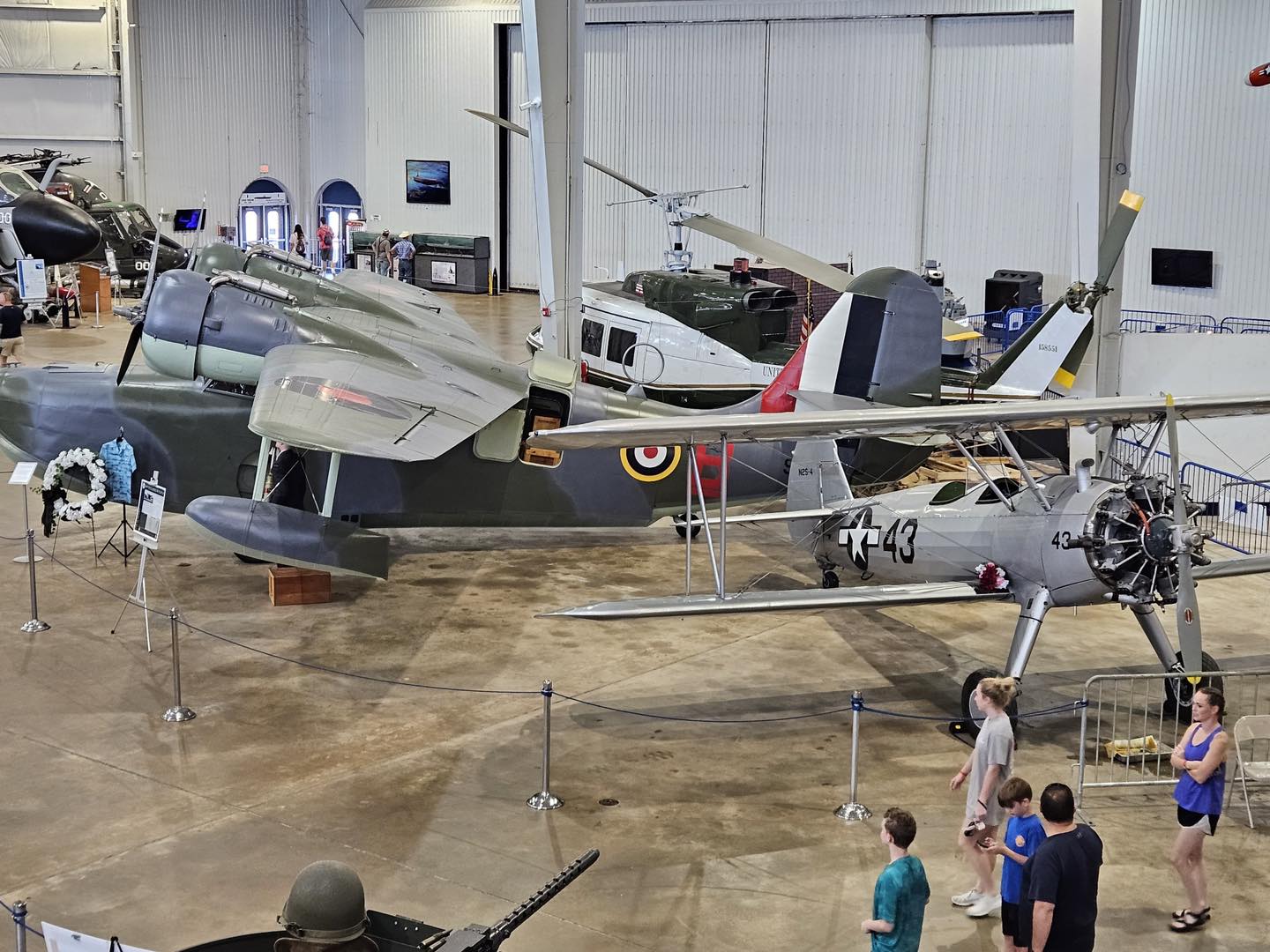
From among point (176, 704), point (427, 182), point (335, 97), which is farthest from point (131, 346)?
point (335, 97)

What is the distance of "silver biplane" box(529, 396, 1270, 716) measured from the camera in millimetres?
9398

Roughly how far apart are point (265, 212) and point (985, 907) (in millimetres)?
36852

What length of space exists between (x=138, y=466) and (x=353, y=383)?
10.2 ft

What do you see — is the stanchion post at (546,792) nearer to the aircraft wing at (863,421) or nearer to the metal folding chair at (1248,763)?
the aircraft wing at (863,421)

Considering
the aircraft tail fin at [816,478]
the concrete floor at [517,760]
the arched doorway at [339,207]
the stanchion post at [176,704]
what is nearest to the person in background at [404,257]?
the arched doorway at [339,207]

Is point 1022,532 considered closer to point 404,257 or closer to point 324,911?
point 324,911

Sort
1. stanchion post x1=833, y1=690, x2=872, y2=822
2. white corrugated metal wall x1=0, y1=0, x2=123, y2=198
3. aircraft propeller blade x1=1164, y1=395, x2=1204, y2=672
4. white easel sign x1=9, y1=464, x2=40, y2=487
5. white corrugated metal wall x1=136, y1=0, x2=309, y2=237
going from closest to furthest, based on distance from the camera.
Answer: stanchion post x1=833, y1=690, x2=872, y2=822
aircraft propeller blade x1=1164, y1=395, x2=1204, y2=672
white easel sign x1=9, y1=464, x2=40, y2=487
white corrugated metal wall x1=0, y1=0, x2=123, y2=198
white corrugated metal wall x1=136, y1=0, x2=309, y2=237

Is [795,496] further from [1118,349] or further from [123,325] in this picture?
[123,325]

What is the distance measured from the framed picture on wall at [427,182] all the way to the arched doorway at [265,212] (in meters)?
4.84

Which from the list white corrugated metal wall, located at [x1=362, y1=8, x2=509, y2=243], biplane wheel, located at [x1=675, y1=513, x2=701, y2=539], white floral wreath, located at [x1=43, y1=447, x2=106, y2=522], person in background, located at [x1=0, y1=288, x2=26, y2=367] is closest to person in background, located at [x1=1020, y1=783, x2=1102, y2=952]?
biplane wheel, located at [x1=675, y1=513, x2=701, y2=539]

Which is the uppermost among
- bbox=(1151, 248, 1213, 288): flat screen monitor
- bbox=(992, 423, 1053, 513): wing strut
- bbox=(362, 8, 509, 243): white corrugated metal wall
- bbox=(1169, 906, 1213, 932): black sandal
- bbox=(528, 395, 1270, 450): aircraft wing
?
bbox=(362, 8, 509, 243): white corrugated metal wall

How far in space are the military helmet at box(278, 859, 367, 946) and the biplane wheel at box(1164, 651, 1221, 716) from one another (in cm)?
751

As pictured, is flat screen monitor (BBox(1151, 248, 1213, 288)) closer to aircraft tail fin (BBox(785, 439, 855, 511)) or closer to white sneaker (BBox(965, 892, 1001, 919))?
aircraft tail fin (BBox(785, 439, 855, 511))

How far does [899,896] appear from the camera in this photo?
237 inches
